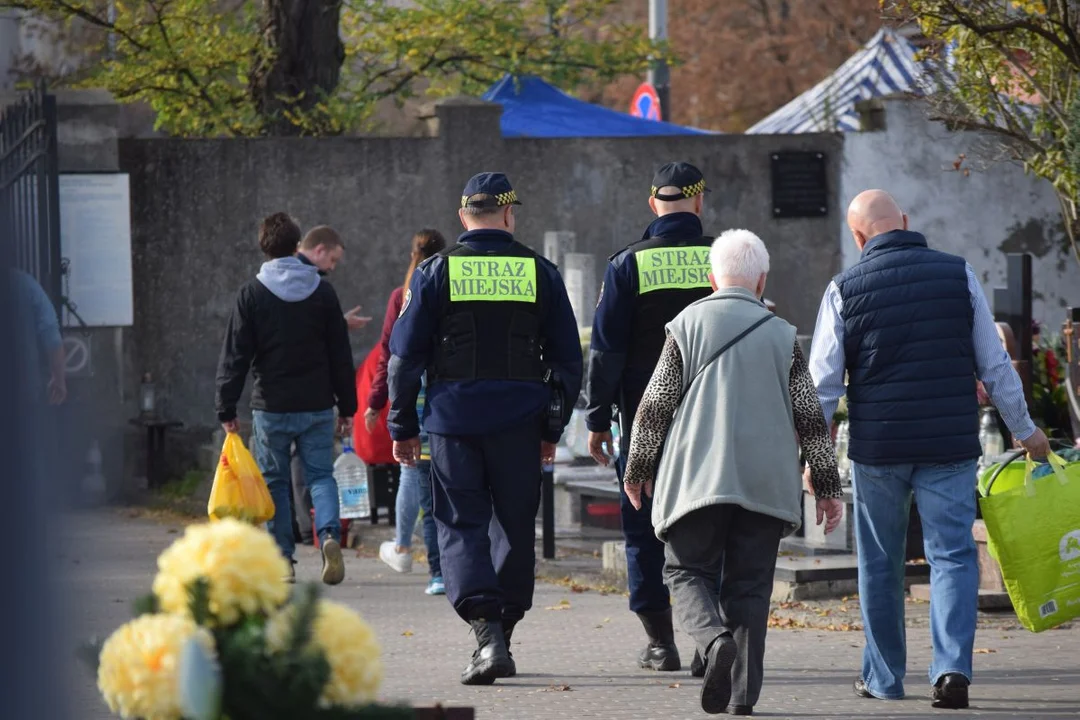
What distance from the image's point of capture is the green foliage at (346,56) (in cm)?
1650

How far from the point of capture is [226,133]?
56.0 feet

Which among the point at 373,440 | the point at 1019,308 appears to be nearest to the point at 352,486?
the point at 373,440

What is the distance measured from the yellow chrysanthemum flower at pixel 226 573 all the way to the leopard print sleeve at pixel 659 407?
3.08 metres

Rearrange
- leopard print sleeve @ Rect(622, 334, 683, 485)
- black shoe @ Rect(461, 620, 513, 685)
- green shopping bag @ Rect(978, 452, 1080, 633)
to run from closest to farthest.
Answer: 1. leopard print sleeve @ Rect(622, 334, 683, 485)
2. green shopping bag @ Rect(978, 452, 1080, 633)
3. black shoe @ Rect(461, 620, 513, 685)

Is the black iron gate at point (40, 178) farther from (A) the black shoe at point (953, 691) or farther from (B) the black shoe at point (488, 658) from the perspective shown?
(A) the black shoe at point (953, 691)

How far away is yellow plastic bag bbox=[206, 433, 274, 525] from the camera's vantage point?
9.04 metres

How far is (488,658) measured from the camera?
693 cm

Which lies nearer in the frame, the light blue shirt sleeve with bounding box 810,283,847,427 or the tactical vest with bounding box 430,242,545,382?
the light blue shirt sleeve with bounding box 810,283,847,427

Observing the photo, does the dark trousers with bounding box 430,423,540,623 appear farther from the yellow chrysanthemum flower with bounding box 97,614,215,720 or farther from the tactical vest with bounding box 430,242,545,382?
the yellow chrysanthemum flower with bounding box 97,614,215,720

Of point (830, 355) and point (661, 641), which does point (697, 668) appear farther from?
point (830, 355)

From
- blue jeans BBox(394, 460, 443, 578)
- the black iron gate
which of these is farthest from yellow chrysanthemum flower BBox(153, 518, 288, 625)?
the black iron gate

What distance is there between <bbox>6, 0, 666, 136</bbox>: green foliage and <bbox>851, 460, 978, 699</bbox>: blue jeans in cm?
1062

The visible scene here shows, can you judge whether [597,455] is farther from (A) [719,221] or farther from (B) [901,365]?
(A) [719,221]

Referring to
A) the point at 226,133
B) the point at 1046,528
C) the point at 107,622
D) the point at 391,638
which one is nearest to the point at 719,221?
the point at 226,133
